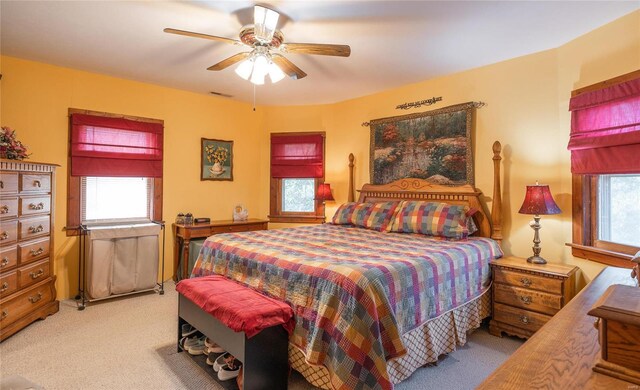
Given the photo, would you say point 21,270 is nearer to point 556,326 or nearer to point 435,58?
point 556,326

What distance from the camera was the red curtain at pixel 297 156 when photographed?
16.4 feet

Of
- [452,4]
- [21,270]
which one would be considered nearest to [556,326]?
[452,4]

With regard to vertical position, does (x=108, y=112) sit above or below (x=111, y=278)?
above

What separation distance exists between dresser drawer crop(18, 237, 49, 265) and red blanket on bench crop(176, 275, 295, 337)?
1.64 metres

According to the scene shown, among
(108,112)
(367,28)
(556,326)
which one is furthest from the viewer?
(108,112)

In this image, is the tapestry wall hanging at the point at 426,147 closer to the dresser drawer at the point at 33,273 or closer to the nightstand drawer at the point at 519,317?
the nightstand drawer at the point at 519,317

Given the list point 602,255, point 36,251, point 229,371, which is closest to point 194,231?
point 36,251

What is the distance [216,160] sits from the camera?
486 centimetres

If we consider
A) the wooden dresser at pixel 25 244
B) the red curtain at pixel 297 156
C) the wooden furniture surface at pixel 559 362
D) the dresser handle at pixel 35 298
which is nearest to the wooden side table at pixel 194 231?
the red curtain at pixel 297 156

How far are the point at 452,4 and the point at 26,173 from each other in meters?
3.70

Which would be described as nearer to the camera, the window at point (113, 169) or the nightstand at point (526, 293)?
the nightstand at point (526, 293)

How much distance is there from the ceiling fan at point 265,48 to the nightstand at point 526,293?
225cm

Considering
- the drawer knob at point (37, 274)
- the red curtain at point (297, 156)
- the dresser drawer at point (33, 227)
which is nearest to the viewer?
the dresser drawer at point (33, 227)

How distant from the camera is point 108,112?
12.9ft
